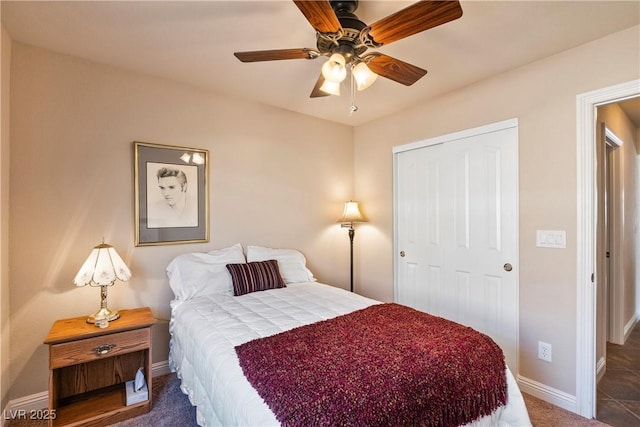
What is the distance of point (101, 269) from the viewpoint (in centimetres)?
197

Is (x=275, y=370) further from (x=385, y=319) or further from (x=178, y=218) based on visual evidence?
(x=178, y=218)

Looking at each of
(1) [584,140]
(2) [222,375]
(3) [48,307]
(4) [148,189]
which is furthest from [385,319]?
(3) [48,307]

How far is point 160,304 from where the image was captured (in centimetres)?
252

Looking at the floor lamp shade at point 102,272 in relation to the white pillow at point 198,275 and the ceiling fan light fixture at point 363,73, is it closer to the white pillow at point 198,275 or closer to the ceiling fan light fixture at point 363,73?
the white pillow at point 198,275

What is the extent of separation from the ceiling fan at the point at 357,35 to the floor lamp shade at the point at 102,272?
60.7 inches

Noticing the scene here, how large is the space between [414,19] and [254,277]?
6.91ft

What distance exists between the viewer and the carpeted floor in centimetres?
193

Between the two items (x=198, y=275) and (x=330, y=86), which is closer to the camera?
(x=330, y=86)

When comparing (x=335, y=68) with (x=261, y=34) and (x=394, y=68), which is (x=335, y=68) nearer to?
(x=394, y=68)

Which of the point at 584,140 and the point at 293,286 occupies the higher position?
the point at 584,140

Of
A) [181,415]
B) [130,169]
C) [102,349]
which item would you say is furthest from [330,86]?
[181,415]

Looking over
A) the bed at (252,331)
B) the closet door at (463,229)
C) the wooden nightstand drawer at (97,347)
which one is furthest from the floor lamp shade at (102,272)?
the closet door at (463,229)

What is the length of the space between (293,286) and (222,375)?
136 cm

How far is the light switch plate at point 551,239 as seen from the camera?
7.03 ft
